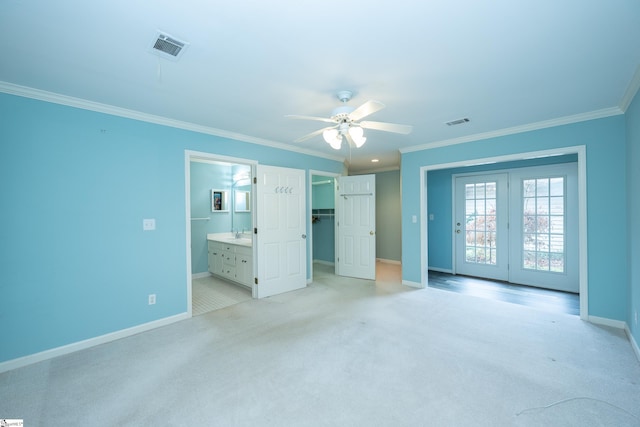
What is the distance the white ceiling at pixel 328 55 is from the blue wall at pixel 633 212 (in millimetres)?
328

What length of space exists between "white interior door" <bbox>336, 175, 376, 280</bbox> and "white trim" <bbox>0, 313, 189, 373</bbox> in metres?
3.09

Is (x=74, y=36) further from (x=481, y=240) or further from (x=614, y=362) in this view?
(x=481, y=240)

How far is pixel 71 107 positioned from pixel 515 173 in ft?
21.2

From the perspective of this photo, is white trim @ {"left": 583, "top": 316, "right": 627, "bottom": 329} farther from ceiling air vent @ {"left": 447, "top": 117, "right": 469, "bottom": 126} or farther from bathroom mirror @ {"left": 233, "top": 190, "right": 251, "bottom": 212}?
bathroom mirror @ {"left": 233, "top": 190, "right": 251, "bottom": 212}

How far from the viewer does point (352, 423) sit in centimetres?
172

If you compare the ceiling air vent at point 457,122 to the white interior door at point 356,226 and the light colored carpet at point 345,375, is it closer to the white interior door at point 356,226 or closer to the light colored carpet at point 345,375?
the white interior door at point 356,226

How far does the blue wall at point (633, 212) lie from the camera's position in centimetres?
246

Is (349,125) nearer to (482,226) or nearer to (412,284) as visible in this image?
(412,284)

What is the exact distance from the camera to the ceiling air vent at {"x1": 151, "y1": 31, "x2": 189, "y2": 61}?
5.76 ft

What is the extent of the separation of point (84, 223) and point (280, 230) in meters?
2.44

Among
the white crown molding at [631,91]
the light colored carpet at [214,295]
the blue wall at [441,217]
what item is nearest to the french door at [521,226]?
the blue wall at [441,217]

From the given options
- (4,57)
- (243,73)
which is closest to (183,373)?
(243,73)

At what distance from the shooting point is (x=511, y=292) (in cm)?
445

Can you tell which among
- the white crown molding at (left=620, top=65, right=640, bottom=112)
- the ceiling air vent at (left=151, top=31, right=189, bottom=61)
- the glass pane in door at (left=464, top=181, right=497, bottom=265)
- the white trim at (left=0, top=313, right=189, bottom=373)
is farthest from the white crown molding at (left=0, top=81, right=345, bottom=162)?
the glass pane in door at (left=464, top=181, right=497, bottom=265)
